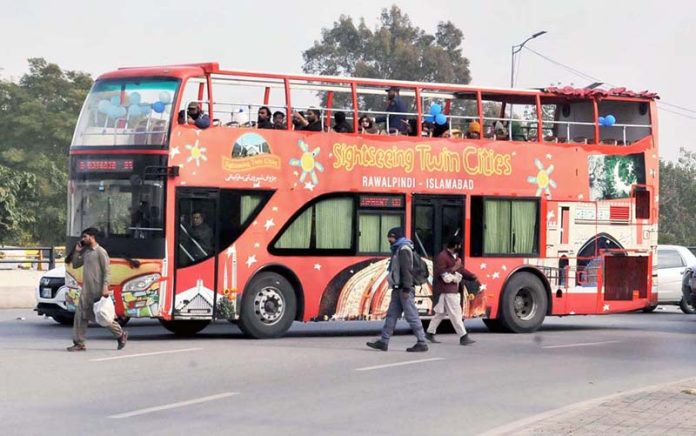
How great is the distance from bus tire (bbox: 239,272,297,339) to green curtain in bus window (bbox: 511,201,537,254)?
15.3ft

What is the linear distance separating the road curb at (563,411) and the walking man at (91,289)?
7347 mm

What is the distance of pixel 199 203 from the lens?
2081cm

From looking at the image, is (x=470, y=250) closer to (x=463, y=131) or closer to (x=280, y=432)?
(x=463, y=131)

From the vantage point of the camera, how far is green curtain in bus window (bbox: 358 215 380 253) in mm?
22531

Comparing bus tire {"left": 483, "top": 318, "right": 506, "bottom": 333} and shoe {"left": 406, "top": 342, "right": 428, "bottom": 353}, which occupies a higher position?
bus tire {"left": 483, "top": 318, "right": 506, "bottom": 333}

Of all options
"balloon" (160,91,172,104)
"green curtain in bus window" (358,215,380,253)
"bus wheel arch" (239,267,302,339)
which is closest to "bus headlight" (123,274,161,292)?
"bus wheel arch" (239,267,302,339)

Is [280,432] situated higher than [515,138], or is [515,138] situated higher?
[515,138]

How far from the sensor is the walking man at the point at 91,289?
18.5 meters

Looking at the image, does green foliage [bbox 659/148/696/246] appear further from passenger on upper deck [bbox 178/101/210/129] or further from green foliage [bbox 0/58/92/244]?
passenger on upper deck [bbox 178/101/210/129]

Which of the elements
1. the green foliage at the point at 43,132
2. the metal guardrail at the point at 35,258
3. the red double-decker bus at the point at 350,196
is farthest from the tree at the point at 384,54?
the red double-decker bus at the point at 350,196

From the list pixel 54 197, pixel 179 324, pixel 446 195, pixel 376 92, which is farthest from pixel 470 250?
pixel 54 197

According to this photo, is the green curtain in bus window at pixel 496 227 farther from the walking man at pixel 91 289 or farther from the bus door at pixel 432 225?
the walking man at pixel 91 289

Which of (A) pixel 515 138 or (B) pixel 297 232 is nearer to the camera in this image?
(B) pixel 297 232

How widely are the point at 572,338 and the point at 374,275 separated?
355cm
